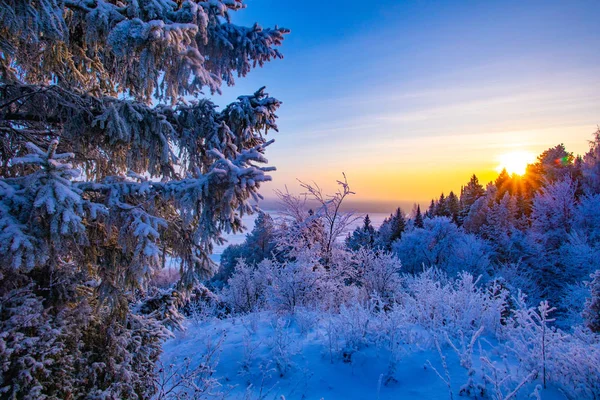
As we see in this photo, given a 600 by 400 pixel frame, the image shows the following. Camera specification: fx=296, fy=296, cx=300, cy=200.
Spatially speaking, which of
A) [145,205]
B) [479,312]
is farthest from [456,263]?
[145,205]

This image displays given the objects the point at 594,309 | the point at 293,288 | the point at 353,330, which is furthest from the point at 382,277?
the point at 353,330

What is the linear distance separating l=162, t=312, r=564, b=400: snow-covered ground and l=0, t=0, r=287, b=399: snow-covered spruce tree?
1524mm

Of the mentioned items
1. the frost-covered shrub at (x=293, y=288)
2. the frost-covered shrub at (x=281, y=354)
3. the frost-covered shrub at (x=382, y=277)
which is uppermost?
the frost-covered shrub at (x=281, y=354)

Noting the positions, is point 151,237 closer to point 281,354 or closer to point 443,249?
point 281,354

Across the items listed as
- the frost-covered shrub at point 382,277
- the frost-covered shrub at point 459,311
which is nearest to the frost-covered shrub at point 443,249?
the frost-covered shrub at point 382,277

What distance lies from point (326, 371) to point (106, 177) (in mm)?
3896

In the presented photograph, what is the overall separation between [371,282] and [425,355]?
10.6 m

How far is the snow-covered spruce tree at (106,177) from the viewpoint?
87.4 inches

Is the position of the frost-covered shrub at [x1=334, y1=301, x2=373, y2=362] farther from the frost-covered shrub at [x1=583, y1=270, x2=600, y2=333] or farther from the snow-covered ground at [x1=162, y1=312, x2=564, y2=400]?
the frost-covered shrub at [x1=583, y1=270, x2=600, y2=333]

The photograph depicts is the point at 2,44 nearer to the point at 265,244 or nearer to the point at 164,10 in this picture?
the point at 164,10

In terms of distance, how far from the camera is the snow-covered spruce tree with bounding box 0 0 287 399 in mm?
2221

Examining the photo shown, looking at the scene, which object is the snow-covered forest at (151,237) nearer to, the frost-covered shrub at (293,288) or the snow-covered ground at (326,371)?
the snow-covered ground at (326,371)

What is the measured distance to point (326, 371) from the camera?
14.4 ft

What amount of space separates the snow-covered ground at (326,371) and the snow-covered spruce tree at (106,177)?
5.00 feet
